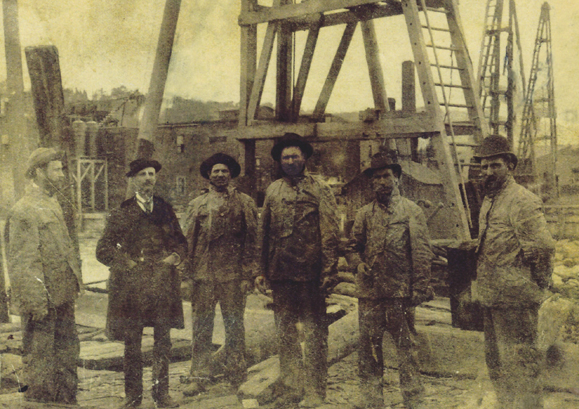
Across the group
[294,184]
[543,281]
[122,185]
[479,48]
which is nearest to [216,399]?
[294,184]

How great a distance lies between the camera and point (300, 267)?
4273mm

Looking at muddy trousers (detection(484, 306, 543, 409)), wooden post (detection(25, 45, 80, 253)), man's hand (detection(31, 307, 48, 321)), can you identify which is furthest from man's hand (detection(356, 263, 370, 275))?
wooden post (detection(25, 45, 80, 253))

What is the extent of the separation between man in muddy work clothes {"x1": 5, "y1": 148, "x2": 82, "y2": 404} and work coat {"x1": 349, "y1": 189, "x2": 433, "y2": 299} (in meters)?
2.52

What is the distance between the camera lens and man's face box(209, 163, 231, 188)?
470 centimetres

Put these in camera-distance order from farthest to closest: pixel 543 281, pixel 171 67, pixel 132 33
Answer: pixel 171 67 < pixel 132 33 < pixel 543 281

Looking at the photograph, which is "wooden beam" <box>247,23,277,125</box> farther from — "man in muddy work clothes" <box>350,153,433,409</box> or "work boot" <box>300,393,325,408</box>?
"work boot" <box>300,393,325,408</box>

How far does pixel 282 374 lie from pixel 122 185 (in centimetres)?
1258

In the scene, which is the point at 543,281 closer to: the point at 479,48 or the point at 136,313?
the point at 136,313

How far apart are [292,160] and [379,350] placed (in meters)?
1.78

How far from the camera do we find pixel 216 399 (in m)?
4.32

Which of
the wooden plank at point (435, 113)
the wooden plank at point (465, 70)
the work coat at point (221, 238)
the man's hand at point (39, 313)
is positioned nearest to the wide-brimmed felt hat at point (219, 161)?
the work coat at point (221, 238)

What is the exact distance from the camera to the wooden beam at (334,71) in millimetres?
7168

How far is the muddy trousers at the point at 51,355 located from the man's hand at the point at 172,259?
92cm

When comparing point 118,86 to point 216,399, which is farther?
point 118,86
